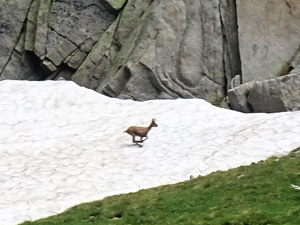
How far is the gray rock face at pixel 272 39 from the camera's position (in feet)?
140

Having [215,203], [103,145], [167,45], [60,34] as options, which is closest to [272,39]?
[167,45]

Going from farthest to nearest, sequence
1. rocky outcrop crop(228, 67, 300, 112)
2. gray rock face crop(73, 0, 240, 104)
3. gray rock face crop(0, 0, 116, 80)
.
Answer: gray rock face crop(0, 0, 116, 80) < gray rock face crop(73, 0, 240, 104) < rocky outcrop crop(228, 67, 300, 112)

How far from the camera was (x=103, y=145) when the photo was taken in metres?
27.2

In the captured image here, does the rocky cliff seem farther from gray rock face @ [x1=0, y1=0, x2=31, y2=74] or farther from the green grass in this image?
the green grass

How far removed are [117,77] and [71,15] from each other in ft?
25.9

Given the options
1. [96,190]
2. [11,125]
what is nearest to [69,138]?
[11,125]

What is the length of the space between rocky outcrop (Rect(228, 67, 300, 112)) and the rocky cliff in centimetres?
49

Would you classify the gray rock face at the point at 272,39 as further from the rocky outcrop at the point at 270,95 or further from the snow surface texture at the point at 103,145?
the snow surface texture at the point at 103,145

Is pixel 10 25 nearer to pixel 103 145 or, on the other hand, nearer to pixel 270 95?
pixel 270 95

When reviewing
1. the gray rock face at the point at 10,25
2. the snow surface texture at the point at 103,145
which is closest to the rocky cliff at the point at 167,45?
the gray rock face at the point at 10,25

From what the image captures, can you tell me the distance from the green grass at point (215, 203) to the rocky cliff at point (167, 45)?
1845 cm

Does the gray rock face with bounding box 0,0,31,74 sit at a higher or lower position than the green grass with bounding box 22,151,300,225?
lower

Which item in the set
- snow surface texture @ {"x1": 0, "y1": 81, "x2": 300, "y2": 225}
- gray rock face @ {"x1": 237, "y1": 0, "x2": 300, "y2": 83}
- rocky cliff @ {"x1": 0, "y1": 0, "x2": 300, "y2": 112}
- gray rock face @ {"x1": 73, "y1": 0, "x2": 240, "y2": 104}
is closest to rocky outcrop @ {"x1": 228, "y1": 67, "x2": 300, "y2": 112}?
rocky cliff @ {"x1": 0, "y1": 0, "x2": 300, "y2": 112}

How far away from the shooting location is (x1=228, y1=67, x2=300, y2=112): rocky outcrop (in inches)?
1443
